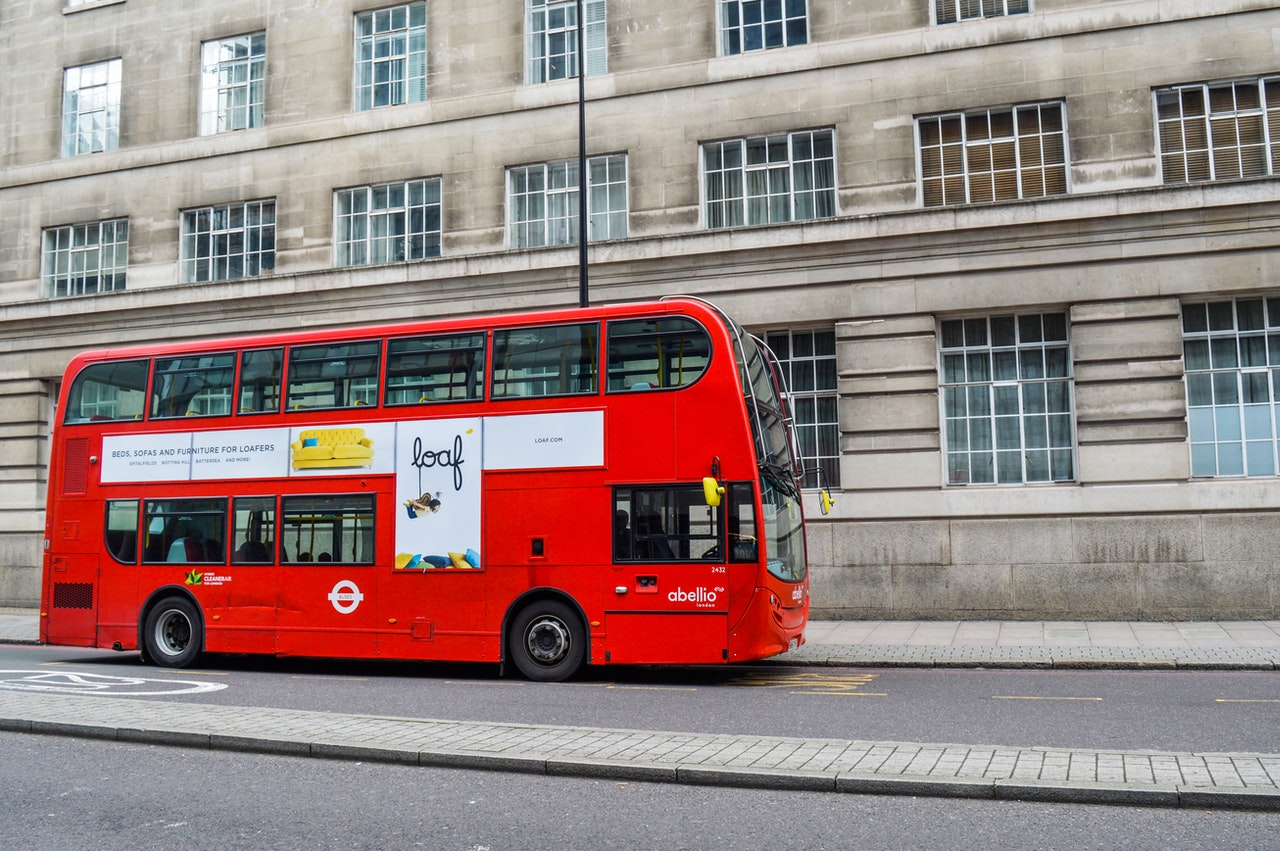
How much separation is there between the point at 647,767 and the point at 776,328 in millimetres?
13098

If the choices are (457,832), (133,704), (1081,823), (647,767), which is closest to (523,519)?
(133,704)

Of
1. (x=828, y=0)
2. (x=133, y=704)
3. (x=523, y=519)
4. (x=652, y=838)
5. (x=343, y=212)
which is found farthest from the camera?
(x=343, y=212)

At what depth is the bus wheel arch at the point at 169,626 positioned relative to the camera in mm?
14328

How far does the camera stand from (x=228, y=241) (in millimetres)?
23375

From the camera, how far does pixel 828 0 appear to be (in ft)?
63.5

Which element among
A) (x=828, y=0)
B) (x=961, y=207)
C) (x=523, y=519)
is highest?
(x=828, y=0)

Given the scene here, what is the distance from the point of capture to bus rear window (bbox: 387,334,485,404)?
1298cm

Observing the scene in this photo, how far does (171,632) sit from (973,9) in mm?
15492

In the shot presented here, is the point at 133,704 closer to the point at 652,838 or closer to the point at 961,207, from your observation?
the point at 652,838

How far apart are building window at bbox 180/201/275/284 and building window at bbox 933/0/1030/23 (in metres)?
13.4

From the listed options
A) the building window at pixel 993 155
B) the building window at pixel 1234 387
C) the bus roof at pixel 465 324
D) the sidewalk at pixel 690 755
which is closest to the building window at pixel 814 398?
the building window at pixel 993 155

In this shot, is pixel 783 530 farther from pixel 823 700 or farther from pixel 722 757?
pixel 722 757

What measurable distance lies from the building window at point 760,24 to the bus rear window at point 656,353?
9.55m

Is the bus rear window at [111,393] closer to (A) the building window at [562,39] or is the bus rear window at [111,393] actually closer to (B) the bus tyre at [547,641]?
(B) the bus tyre at [547,641]
